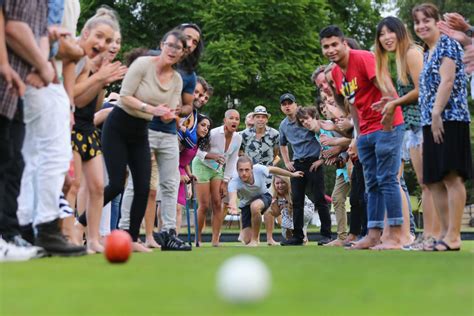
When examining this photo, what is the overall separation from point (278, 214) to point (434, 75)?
23.0 ft

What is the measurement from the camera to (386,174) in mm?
8742

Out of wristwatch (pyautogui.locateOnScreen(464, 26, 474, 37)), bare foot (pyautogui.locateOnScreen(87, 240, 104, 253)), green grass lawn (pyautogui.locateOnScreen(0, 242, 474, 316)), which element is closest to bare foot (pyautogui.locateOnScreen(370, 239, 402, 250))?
wristwatch (pyautogui.locateOnScreen(464, 26, 474, 37))

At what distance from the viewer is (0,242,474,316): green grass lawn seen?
11.4 feet

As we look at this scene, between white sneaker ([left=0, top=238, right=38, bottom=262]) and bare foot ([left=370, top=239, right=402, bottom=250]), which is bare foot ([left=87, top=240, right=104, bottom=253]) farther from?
bare foot ([left=370, top=239, right=402, bottom=250])

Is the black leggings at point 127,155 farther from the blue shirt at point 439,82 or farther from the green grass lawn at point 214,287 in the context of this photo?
the blue shirt at point 439,82

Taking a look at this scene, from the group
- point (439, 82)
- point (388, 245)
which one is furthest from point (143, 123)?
point (439, 82)

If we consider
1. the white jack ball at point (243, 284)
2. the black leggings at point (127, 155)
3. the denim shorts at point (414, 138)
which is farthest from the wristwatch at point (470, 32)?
the white jack ball at point (243, 284)

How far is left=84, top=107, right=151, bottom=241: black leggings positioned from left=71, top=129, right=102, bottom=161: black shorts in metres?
0.33

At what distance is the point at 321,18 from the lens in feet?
109

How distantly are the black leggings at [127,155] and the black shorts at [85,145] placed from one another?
332 millimetres

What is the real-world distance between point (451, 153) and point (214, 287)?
4.14m

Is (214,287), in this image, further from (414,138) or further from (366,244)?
(414,138)

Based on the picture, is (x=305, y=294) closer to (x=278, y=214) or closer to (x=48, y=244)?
(x=48, y=244)

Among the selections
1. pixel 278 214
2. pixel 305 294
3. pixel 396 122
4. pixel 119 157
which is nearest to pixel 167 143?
pixel 119 157
